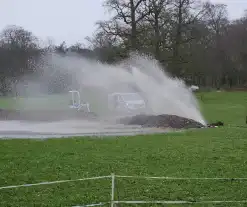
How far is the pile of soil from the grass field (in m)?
13.9

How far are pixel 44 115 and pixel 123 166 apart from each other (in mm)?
21427

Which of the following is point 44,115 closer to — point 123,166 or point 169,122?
point 169,122

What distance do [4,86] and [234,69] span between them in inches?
1496

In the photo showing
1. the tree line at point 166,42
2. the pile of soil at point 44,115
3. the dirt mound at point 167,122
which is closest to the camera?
the dirt mound at point 167,122

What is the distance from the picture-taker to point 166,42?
52.5 m

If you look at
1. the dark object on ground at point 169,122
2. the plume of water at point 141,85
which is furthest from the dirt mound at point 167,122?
the plume of water at point 141,85

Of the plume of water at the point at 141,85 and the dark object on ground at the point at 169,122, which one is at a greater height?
the plume of water at the point at 141,85

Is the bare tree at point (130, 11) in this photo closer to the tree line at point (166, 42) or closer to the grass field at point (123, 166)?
the tree line at point (166, 42)

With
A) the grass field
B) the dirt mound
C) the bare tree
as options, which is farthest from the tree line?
the grass field

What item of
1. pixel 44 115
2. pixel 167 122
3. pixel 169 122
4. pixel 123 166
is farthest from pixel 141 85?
pixel 123 166

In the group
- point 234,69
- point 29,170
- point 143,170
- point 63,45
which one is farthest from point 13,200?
point 63,45

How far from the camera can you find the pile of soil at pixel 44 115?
29925 mm

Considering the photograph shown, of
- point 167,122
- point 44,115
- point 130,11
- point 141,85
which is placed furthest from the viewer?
point 130,11

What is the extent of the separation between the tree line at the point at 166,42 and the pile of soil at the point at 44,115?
14.3 metres
